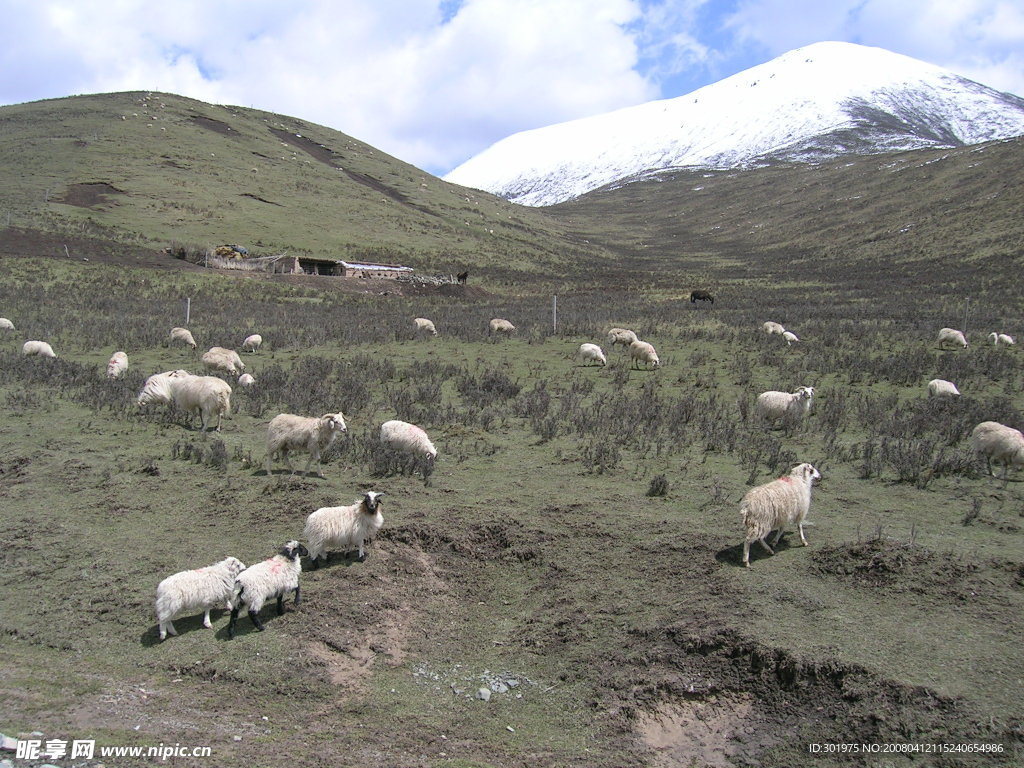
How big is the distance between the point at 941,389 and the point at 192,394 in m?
17.2

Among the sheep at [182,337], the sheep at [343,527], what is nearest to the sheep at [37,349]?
the sheep at [182,337]

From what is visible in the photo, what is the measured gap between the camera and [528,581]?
27.9ft

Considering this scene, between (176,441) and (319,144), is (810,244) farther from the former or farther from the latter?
(176,441)

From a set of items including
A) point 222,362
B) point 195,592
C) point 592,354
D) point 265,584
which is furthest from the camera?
point 592,354

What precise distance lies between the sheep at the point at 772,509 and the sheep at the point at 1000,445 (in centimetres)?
474

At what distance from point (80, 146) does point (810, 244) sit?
89.3m

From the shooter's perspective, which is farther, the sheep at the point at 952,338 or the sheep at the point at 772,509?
the sheep at the point at 952,338

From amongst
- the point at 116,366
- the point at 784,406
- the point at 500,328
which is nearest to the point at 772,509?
the point at 784,406

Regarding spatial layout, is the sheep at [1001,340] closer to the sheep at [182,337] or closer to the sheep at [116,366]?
the sheep at [116,366]

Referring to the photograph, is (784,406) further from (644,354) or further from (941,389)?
(644,354)

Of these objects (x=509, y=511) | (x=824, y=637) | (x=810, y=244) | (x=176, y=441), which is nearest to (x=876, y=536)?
(x=824, y=637)

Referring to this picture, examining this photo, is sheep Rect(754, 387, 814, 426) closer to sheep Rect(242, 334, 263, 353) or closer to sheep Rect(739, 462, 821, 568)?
sheep Rect(739, 462, 821, 568)

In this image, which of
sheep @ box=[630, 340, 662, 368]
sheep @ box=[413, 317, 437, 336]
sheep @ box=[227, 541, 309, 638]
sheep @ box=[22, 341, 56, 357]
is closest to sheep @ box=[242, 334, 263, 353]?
sheep @ box=[22, 341, 56, 357]

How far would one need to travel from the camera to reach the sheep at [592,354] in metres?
21.8
